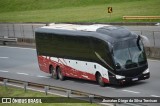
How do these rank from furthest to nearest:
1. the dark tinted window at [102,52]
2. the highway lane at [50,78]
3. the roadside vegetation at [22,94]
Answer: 1. the dark tinted window at [102,52]
2. the highway lane at [50,78]
3. the roadside vegetation at [22,94]

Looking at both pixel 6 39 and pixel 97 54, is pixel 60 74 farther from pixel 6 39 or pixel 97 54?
pixel 6 39

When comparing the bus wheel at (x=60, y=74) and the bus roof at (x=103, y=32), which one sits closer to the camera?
the bus roof at (x=103, y=32)

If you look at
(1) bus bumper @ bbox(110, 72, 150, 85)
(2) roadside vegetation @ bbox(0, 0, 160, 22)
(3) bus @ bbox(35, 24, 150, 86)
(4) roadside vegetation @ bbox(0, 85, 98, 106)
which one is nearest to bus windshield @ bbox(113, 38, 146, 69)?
(3) bus @ bbox(35, 24, 150, 86)

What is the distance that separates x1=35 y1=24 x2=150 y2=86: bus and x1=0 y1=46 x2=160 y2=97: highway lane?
427 mm

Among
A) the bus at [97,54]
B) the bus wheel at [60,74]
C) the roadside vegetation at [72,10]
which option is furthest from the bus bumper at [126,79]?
the roadside vegetation at [72,10]

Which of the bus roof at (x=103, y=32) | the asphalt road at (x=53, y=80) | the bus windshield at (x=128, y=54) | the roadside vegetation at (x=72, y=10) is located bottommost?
the roadside vegetation at (x=72, y=10)

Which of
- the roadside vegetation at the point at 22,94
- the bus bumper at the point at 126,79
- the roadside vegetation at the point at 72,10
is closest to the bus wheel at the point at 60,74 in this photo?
the roadside vegetation at the point at 22,94

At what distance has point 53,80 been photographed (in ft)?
100

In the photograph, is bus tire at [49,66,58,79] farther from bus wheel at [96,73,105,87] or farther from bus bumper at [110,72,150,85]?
bus bumper at [110,72,150,85]

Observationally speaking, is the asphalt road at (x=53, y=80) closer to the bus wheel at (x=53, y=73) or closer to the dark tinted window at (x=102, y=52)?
→ the bus wheel at (x=53, y=73)

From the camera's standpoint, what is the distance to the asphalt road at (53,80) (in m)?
24.5

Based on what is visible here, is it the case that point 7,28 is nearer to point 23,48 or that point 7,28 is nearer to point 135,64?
point 23,48

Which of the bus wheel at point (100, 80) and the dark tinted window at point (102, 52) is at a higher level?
the dark tinted window at point (102, 52)

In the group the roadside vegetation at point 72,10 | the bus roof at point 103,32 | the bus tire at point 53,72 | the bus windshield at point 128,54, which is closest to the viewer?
the bus windshield at point 128,54
